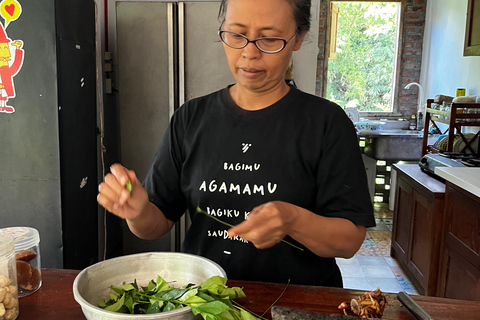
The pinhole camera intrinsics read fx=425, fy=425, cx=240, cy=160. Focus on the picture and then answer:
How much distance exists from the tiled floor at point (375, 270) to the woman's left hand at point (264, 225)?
Result: 7.49 feet

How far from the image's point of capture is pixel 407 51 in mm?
5074

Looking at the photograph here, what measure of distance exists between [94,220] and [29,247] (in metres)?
1.68

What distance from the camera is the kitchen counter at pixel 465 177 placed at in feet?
6.24

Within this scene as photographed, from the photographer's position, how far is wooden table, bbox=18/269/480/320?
88 cm

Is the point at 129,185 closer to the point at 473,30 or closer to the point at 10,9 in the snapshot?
the point at 10,9

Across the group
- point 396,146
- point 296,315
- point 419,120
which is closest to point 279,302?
point 296,315

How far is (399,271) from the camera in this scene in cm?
329

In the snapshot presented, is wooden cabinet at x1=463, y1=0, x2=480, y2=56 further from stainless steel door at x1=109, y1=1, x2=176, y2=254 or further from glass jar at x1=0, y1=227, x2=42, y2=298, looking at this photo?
glass jar at x1=0, y1=227, x2=42, y2=298

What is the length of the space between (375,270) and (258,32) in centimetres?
276

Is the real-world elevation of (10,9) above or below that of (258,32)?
above

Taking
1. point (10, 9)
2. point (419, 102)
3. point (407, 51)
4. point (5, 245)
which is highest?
point (407, 51)

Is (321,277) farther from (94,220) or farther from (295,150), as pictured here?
(94,220)

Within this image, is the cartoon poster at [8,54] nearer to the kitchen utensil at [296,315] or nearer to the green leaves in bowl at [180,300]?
the green leaves in bowl at [180,300]

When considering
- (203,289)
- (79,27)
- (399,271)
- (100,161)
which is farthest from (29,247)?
(399,271)
